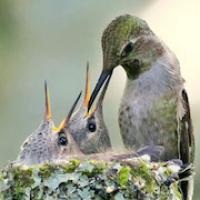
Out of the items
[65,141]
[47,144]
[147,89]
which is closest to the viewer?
[147,89]

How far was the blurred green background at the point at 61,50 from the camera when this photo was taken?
1323cm

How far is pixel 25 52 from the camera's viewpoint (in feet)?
44.2

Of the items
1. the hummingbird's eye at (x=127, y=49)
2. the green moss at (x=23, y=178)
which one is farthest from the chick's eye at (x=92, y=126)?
the green moss at (x=23, y=178)

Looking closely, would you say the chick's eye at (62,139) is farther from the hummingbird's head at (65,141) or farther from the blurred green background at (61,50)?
the blurred green background at (61,50)

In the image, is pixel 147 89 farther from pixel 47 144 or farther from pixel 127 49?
pixel 47 144

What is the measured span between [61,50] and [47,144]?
2.06m

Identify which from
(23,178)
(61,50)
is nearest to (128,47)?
(23,178)

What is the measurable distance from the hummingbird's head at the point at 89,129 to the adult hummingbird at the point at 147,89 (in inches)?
23.2

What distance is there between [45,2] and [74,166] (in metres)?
2.79

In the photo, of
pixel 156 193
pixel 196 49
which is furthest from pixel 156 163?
pixel 196 49

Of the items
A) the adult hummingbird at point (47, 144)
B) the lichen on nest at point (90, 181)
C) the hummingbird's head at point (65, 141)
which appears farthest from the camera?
the hummingbird's head at point (65, 141)

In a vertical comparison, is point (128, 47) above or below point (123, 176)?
above

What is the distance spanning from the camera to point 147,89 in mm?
12016

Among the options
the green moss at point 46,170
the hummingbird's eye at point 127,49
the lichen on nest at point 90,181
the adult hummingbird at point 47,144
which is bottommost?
the lichen on nest at point 90,181
